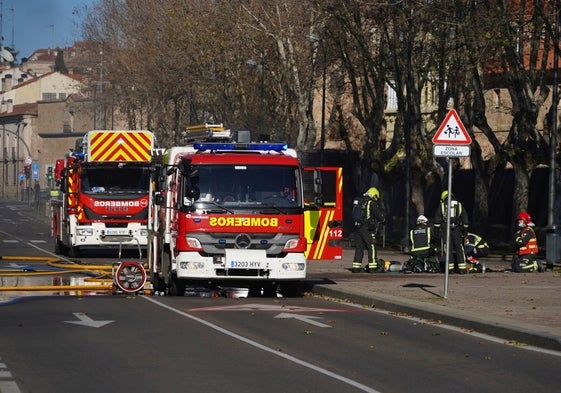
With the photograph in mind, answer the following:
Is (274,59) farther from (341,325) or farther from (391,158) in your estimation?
(341,325)

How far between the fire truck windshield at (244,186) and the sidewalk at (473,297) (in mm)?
2100

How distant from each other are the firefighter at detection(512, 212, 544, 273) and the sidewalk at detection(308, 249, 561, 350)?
0.38 meters

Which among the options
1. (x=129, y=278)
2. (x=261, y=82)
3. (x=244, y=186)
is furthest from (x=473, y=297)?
(x=261, y=82)

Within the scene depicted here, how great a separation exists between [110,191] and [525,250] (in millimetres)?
12285

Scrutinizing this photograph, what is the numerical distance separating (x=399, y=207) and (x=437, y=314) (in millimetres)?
42358

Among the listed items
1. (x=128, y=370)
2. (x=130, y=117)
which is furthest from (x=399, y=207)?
(x=128, y=370)

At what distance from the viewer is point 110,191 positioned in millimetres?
38188

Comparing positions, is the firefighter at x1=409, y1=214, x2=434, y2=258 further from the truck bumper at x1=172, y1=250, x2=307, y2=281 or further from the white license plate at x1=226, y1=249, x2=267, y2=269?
the white license plate at x1=226, y1=249, x2=267, y2=269

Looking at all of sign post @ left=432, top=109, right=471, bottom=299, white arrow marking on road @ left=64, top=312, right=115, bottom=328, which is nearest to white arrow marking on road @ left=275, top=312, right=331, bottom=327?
white arrow marking on road @ left=64, top=312, right=115, bottom=328

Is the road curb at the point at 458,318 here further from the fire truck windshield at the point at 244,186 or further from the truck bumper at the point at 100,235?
the truck bumper at the point at 100,235

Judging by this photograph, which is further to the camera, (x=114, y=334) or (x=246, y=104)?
(x=246, y=104)

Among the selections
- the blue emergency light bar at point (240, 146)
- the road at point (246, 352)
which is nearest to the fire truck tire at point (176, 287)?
the blue emergency light bar at point (240, 146)

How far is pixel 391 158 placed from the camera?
166 ft

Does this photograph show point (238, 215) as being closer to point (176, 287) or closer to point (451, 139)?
point (176, 287)
